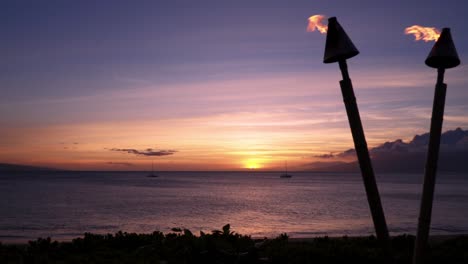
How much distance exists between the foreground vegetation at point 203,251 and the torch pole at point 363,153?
358cm

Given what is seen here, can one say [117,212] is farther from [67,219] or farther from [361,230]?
[361,230]

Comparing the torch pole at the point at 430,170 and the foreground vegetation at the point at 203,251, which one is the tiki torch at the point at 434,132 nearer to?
the torch pole at the point at 430,170

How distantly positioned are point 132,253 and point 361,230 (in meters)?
26.2

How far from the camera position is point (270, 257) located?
1062 cm

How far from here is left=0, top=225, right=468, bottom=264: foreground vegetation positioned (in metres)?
10.2

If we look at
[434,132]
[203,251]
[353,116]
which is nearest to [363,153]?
[353,116]

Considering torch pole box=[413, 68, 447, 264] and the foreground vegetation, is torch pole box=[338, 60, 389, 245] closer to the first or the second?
torch pole box=[413, 68, 447, 264]

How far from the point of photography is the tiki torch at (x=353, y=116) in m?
6.44

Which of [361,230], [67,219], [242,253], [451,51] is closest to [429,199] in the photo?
[451,51]

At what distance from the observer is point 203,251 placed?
10.2 metres

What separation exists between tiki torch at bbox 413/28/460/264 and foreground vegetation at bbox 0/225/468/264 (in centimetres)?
282

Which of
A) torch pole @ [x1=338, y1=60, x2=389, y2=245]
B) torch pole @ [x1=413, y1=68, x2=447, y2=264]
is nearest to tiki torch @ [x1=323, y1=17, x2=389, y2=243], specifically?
torch pole @ [x1=338, y1=60, x2=389, y2=245]

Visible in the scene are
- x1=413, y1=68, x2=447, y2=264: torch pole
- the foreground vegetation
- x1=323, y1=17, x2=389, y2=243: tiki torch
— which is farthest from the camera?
the foreground vegetation

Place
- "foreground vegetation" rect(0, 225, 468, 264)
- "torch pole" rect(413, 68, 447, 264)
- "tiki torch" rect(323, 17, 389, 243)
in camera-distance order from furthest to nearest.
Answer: "foreground vegetation" rect(0, 225, 468, 264) < "torch pole" rect(413, 68, 447, 264) < "tiki torch" rect(323, 17, 389, 243)
